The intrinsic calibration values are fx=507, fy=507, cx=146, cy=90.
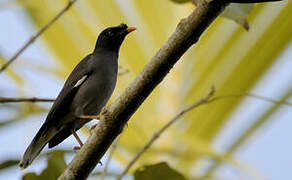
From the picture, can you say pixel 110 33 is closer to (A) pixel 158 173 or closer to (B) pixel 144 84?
(A) pixel 158 173

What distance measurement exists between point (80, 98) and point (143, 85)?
1.54m

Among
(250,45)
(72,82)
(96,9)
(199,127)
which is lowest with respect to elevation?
(199,127)

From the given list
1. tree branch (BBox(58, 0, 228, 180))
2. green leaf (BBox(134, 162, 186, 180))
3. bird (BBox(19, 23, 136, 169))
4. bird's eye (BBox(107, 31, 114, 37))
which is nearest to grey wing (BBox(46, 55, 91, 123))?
bird (BBox(19, 23, 136, 169))

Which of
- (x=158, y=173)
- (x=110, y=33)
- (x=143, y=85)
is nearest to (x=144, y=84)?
(x=143, y=85)

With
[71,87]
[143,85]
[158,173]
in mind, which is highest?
[143,85]

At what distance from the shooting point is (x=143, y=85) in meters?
1.59

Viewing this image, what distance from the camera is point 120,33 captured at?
11.5ft

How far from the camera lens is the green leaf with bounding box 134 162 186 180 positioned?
1866mm

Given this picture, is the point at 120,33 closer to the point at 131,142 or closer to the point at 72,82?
the point at 72,82

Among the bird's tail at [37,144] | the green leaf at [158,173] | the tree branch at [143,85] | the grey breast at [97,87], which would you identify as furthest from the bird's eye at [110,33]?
the tree branch at [143,85]

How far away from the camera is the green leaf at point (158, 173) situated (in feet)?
6.12

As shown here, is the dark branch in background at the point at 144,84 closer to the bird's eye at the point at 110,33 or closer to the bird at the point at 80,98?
the bird at the point at 80,98

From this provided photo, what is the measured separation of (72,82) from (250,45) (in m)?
1.10

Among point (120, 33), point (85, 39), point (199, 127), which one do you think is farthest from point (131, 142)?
point (120, 33)
